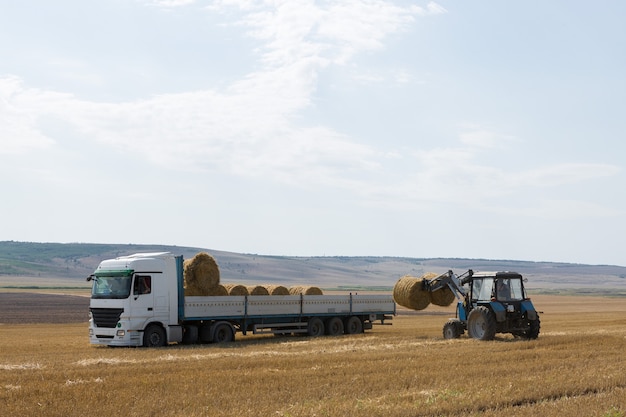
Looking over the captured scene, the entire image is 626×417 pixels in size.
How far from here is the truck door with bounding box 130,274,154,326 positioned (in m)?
26.4

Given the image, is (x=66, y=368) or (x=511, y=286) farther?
(x=511, y=286)

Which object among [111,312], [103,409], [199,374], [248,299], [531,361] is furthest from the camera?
[248,299]

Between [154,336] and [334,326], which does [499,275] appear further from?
[154,336]

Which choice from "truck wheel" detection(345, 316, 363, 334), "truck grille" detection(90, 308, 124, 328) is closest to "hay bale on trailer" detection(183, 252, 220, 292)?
"truck grille" detection(90, 308, 124, 328)

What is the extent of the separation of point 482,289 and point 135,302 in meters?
11.5

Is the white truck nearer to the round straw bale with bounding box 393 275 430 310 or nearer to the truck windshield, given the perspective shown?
the truck windshield

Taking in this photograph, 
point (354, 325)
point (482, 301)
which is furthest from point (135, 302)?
point (482, 301)

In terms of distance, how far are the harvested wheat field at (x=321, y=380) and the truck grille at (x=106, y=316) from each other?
1.05 m

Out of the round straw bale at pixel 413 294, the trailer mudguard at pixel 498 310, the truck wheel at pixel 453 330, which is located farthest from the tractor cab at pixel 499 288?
the round straw bale at pixel 413 294

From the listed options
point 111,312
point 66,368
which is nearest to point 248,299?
point 111,312

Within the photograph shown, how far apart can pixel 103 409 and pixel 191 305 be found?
14.4m

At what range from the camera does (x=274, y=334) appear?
3284 cm

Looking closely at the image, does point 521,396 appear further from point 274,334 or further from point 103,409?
point 274,334

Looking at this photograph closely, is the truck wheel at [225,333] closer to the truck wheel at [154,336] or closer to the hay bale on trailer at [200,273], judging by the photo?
the hay bale on trailer at [200,273]
